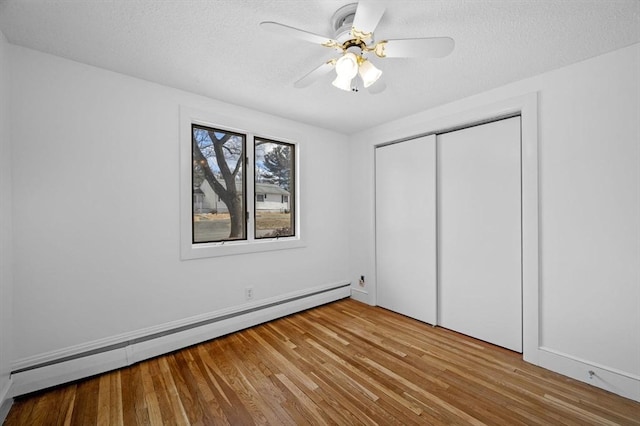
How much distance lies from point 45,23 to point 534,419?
3735mm

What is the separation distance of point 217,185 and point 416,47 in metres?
2.17

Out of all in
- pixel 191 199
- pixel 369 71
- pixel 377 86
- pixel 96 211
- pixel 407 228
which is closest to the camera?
pixel 369 71

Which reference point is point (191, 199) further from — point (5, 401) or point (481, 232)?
point (481, 232)

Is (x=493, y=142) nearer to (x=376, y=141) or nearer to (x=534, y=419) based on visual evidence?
(x=376, y=141)

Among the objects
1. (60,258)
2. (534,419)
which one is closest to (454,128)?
(534,419)

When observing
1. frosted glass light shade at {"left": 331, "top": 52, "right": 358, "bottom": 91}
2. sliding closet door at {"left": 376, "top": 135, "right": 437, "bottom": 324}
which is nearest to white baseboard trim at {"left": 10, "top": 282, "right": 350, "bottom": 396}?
sliding closet door at {"left": 376, "top": 135, "right": 437, "bottom": 324}

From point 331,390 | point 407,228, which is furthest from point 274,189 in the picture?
point 331,390

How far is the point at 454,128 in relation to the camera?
2.72m

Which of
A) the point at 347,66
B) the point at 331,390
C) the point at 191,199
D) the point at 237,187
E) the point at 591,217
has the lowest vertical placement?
the point at 331,390

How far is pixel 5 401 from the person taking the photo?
1.64 metres

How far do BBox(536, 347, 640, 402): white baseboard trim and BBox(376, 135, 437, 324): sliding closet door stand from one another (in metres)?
0.97

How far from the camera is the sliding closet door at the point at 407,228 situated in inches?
115

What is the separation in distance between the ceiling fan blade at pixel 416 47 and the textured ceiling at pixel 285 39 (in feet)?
0.65

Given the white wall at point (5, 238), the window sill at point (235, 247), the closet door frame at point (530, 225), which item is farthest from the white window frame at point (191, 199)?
the closet door frame at point (530, 225)
